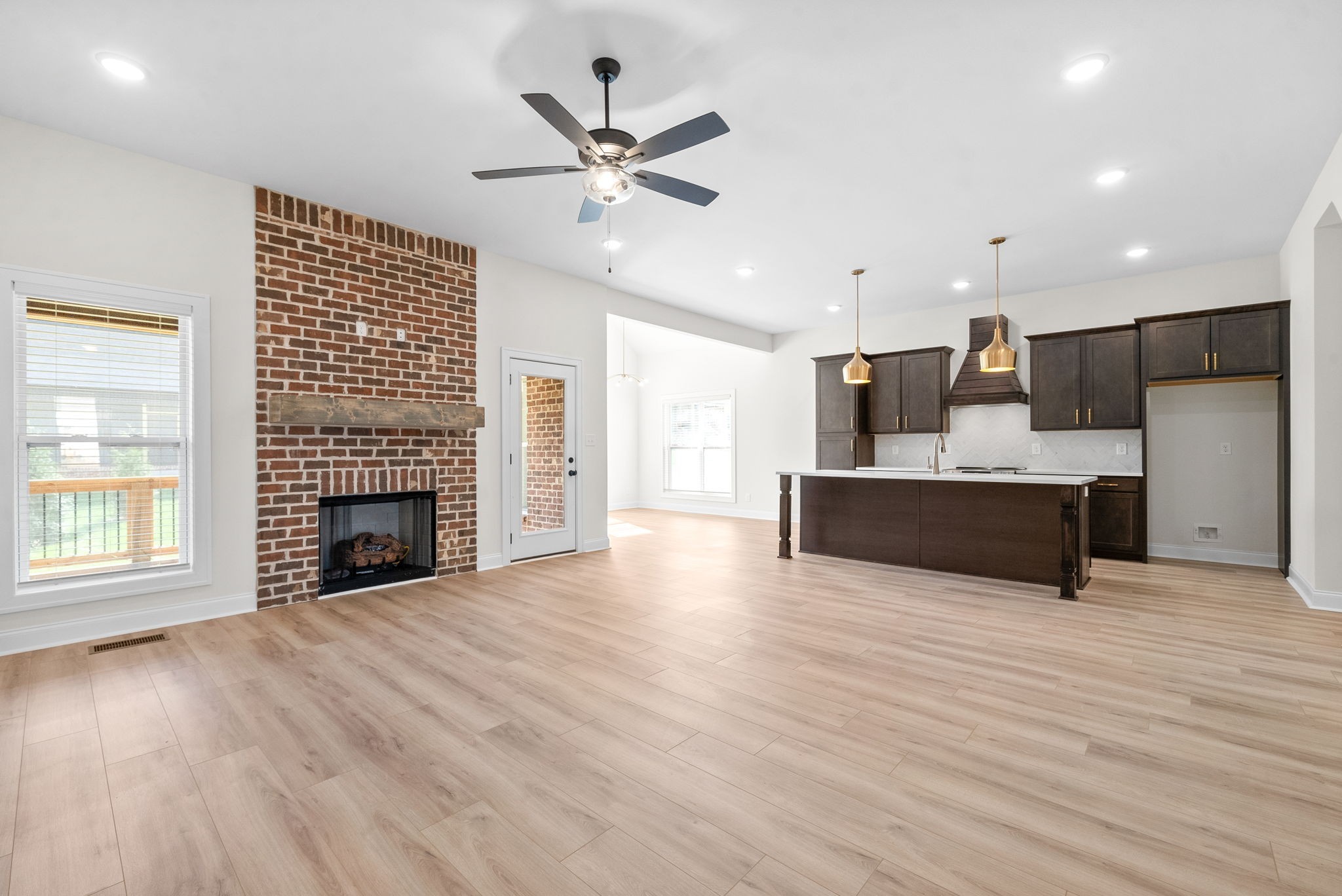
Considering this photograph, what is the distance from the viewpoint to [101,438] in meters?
3.48

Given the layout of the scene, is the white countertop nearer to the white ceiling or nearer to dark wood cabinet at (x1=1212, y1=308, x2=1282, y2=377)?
dark wood cabinet at (x1=1212, y1=308, x2=1282, y2=377)

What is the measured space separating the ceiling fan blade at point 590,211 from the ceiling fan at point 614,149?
6.0 inches

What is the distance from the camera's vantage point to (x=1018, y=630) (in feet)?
11.5

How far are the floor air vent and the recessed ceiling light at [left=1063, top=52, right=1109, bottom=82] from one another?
5636 mm

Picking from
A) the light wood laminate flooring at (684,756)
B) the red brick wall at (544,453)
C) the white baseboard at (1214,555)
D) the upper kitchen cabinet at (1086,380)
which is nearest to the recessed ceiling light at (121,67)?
the light wood laminate flooring at (684,756)

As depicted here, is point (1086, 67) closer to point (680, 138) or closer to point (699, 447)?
point (680, 138)

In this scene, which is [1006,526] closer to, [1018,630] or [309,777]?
[1018,630]

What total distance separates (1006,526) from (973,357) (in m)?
2.88

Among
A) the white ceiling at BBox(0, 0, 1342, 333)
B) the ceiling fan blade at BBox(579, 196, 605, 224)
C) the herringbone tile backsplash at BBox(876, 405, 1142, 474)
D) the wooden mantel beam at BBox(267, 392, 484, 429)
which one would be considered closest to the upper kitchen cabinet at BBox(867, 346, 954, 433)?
the herringbone tile backsplash at BBox(876, 405, 1142, 474)

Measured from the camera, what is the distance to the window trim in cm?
317

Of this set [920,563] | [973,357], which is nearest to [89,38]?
[920,563]

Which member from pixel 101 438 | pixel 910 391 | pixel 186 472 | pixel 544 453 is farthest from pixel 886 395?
pixel 101 438

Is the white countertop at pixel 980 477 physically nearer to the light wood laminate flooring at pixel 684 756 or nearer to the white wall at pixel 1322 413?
the light wood laminate flooring at pixel 684 756

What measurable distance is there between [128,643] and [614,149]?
3.85 meters
